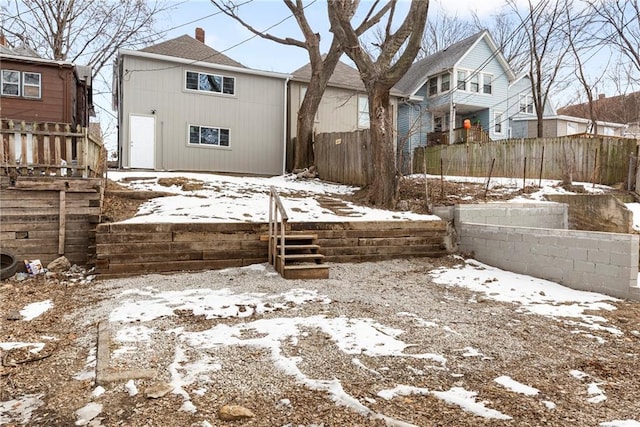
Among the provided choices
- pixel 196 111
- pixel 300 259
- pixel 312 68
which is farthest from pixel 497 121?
pixel 300 259

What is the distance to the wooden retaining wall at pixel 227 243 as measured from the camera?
227 inches

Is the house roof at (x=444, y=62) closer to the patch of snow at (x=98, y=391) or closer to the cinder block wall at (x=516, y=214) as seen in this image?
the cinder block wall at (x=516, y=214)

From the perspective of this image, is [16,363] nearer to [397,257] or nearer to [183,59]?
[397,257]

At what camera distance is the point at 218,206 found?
7902 millimetres

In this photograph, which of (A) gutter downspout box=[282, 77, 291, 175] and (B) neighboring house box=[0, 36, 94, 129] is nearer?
(B) neighboring house box=[0, 36, 94, 129]

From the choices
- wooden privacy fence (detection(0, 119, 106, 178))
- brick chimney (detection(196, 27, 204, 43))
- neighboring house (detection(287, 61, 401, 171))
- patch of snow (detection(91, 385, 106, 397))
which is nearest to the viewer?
patch of snow (detection(91, 385, 106, 397))

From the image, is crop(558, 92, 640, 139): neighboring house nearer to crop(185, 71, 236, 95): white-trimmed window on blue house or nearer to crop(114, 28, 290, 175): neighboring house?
crop(114, 28, 290, 175): neighboring house

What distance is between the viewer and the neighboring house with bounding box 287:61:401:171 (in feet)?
53.2

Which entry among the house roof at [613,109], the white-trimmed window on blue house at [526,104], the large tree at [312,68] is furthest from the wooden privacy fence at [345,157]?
the house roof at [613,109]

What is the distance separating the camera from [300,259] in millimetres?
5957

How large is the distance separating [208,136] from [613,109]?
30.2 meters

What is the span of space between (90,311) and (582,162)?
46.7 ft

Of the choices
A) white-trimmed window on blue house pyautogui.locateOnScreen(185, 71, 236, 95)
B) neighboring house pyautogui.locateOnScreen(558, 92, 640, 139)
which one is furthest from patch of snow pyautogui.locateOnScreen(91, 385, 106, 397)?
neighboring house pyautogui.locateOnScreen(558, 92, 640, 139)

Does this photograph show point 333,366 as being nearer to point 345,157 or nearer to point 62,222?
point 62,222
